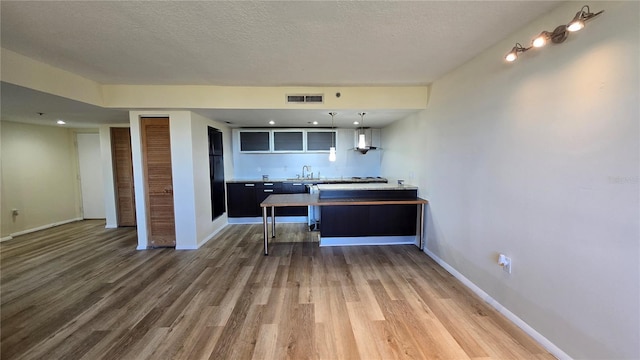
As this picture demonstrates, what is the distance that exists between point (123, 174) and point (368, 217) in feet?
16.8

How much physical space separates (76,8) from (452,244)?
4043mm

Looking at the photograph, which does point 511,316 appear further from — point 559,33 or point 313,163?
point 313,163

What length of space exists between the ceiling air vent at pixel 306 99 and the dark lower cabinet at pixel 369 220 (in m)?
1.65

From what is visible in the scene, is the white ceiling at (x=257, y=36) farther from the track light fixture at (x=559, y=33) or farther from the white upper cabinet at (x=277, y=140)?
the white upper cabinet at (x=277, y=140)

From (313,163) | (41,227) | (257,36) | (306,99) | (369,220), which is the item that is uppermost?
(257,36)

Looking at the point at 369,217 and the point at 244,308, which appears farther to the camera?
the point at 369,217

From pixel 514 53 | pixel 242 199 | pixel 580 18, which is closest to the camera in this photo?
pixel 580 18

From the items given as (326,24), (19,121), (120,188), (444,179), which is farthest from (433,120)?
(19,121)

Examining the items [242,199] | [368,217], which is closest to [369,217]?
[368,217]

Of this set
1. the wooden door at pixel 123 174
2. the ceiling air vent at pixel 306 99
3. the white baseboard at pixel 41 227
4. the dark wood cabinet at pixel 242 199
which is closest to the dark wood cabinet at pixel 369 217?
the ceiling air vent at pixel 306 99

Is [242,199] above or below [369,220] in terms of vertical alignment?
above

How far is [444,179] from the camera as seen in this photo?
10.3ft

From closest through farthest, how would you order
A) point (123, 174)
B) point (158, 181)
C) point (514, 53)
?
1. point (514, 53)
2. point (158, 181)
3. point (123, 174)

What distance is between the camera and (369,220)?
401 centimetres
